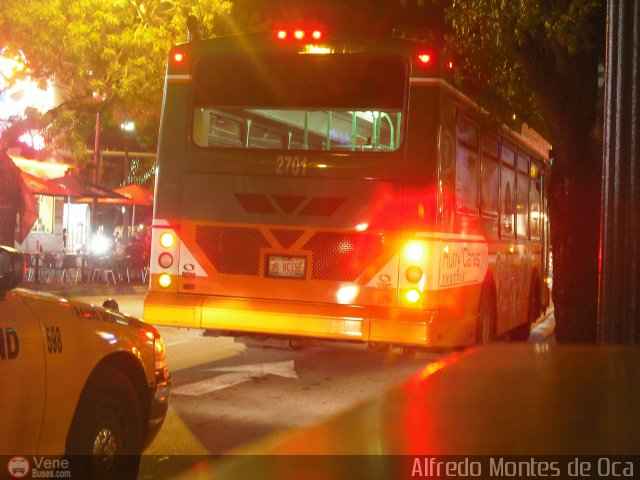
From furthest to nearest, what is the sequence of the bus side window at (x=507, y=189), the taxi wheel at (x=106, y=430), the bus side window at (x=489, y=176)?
the bus side window at (x=507, y=189)
the bus side window at (x=489, y=176)
the taxi wheel at (x=106, y=430)

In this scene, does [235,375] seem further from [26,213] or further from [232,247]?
[26,213]

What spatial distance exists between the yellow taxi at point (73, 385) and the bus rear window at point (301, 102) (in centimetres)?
414

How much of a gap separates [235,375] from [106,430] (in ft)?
18.7

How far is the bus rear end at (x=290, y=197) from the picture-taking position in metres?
9.63

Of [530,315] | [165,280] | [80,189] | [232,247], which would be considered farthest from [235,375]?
[80,189]

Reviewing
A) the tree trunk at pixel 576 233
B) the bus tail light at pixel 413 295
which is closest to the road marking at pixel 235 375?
the bus tail light at pixel 413 295

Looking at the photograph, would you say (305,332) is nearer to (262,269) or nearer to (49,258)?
(262,269)

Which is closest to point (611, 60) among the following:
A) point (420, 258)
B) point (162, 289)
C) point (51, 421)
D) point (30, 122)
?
point (51, 421)

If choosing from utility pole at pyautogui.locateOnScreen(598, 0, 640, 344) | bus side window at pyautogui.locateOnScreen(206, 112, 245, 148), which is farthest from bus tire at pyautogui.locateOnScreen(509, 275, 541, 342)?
utility pole at pyautogui.locateOnScreen(598, 0, 640, 344)

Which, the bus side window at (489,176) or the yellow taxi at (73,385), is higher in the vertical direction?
the bus side window at (489,176)

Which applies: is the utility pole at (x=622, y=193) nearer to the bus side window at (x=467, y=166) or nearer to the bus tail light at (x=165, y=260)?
the bus side window at (x=467, y=166)

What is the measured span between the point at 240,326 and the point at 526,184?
7135 millimetres

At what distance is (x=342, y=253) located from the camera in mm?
9781

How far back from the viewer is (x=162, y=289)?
401 inches
